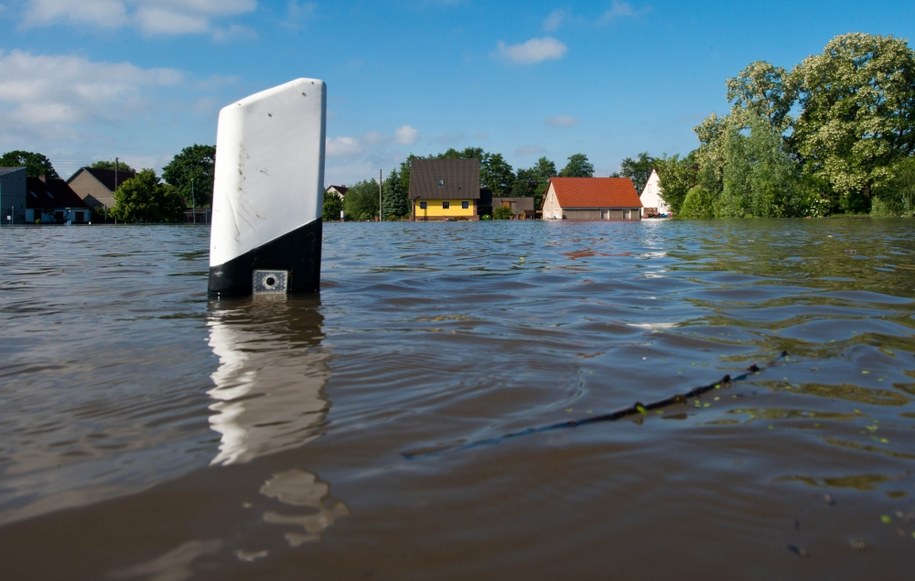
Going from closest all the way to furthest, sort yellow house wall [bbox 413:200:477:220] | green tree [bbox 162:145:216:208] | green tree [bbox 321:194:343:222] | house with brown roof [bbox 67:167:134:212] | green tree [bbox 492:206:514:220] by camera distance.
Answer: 1. yellow house wall [bbox 413:200:477:220]
2. green tree [bbox 492:206:514:220]
3. house with brown roof [bbox 67:167:134:212]
4. green tree [bbox 321:194:343:222]
5. green tree [bbox 162:145:216:208]

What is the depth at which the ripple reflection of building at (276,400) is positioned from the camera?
1.35 meters

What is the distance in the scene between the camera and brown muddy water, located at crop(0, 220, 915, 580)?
3.86 ft

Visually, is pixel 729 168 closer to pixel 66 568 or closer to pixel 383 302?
pixel 383 302

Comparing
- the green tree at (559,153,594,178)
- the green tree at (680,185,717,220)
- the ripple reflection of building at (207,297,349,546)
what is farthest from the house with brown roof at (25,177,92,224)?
the green tree at (559,153,594,178)

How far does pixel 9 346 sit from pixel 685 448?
9.90ft

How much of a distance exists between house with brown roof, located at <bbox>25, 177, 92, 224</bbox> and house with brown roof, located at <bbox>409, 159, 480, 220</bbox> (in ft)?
96.8

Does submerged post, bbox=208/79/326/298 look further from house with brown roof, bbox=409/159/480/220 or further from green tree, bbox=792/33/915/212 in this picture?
house with brown roof, bbox=409/159/480/220

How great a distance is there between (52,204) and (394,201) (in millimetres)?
34102

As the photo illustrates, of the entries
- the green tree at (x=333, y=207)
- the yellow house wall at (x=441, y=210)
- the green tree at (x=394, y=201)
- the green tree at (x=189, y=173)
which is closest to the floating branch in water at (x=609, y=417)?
the yellow house wall at (x=441, y=210)

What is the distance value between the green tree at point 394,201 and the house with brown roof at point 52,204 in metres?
30.4

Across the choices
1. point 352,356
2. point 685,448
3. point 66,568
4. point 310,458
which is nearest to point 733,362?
point 685,448

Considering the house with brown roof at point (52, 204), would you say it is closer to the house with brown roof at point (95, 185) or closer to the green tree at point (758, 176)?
the house with brown roof at point (95, 185)

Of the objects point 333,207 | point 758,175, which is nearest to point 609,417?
point 758,175

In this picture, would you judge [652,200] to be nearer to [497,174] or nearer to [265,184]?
[497,174]
